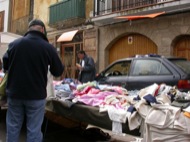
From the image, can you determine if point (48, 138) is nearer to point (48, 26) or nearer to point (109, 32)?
point (109, 32)

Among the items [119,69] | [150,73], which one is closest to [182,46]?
[119,69]

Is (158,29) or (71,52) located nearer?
(158,29)

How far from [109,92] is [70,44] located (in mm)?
12127

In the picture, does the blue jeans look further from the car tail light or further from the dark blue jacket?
the car tail light

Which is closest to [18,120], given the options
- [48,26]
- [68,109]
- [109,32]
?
[68,109]

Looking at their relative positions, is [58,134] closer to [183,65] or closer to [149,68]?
[149,68]

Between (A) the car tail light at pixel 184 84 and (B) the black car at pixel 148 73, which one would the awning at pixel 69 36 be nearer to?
(B) the black car at pixel 148 73

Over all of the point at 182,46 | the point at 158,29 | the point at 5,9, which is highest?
the point at 5,9

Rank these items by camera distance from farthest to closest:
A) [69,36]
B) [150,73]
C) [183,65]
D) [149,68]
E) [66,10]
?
[66,10], [69,36], [149,68], [150,73], [183,65]

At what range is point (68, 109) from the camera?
4258 millimetres

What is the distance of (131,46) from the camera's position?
12.9m

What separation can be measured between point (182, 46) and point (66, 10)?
7.23 meters

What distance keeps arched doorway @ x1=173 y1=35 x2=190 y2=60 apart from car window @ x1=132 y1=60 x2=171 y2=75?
4.15 meters

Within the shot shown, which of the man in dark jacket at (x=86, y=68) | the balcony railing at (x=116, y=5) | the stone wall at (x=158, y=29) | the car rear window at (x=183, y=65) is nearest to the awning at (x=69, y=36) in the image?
the balcony railing at (x=116, y=5)
